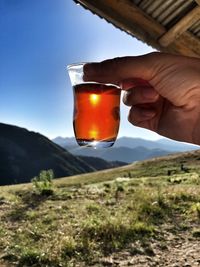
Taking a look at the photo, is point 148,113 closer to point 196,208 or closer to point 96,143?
point 96,143

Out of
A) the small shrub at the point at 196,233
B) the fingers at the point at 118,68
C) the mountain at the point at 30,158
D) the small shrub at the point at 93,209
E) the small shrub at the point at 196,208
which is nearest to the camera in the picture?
the fingers at the point at 118,68

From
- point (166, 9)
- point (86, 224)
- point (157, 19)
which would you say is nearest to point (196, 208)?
point (86, 224)

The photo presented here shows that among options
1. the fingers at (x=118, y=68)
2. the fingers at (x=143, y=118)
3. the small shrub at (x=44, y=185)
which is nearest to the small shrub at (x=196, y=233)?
the small shrub at (x=44, y=185)

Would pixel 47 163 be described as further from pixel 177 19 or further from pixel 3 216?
pixel 177 19

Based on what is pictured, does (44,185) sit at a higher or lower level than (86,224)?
higher

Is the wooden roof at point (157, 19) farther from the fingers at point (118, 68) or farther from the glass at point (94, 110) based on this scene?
the fingers at point (118, 68)

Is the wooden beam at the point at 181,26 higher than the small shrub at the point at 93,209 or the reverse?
higher
